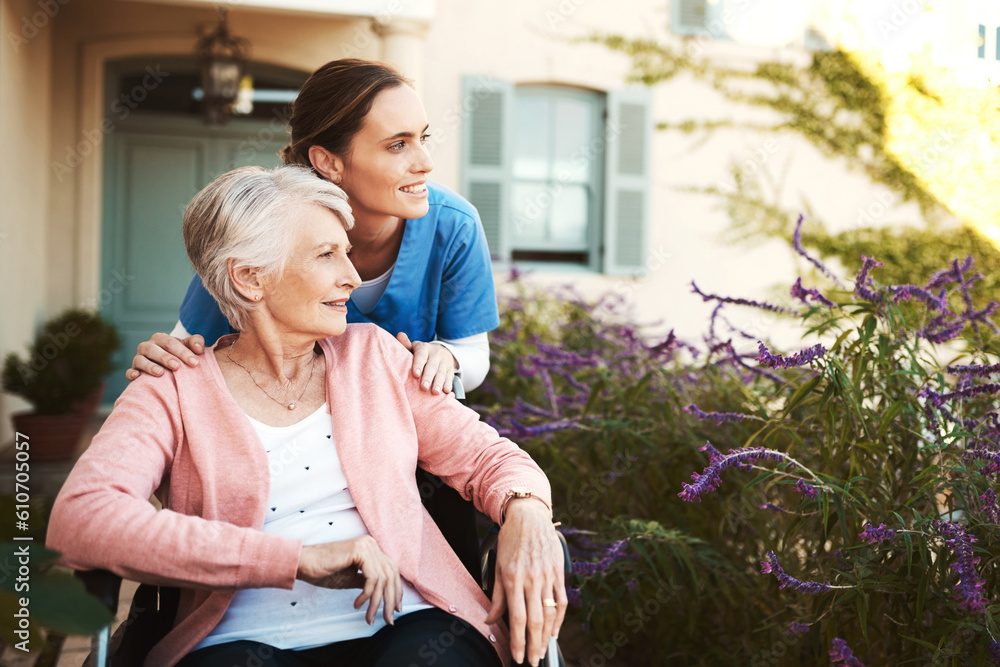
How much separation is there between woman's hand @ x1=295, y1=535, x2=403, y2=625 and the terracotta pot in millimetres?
4018

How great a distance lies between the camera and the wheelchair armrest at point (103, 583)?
114cm

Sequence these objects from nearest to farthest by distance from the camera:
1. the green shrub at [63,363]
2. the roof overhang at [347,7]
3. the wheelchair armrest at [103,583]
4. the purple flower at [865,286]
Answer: the wheelchair armrest at [103,583] → the purple flower at [865,286] → the green shrub at [63,363] → the roof overhang at [347,7]

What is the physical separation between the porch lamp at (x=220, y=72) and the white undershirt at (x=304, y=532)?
422cm

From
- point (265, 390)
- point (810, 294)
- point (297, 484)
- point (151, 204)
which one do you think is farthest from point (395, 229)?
point (151, 204)

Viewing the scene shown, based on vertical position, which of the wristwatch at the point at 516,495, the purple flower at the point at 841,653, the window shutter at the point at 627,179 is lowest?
the purple flower at the point at 841,653

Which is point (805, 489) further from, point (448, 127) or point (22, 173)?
point (448, 127)

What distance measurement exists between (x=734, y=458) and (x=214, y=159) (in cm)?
561

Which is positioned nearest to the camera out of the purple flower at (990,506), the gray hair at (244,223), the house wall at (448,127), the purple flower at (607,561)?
the purple flower at (990,506)

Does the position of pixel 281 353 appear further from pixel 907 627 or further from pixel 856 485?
pixel 907 627

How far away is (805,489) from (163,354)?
3.81 ft

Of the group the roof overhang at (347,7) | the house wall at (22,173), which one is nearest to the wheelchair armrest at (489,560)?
the house wall at (22,173)

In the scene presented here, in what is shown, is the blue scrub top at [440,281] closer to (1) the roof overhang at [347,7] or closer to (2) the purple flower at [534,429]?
(2) the purple flower at [534,429]

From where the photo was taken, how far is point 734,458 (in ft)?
4.84

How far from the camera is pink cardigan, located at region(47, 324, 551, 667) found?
1.18 meters
